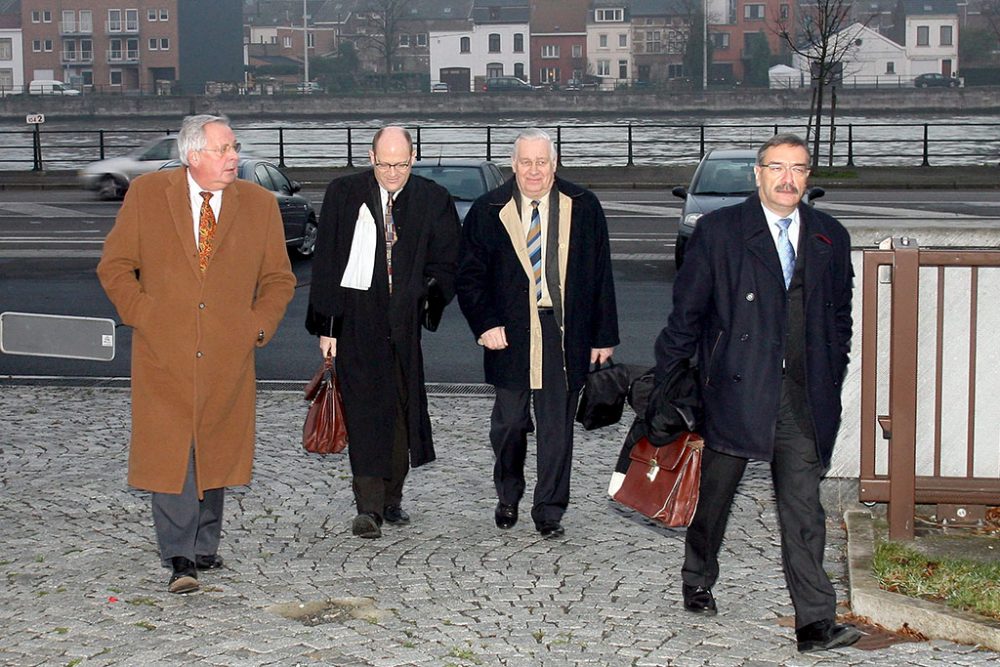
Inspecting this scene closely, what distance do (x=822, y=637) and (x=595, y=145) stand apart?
5120cm

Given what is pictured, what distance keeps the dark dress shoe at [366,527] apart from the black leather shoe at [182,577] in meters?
0.85

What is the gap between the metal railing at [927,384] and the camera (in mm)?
5566

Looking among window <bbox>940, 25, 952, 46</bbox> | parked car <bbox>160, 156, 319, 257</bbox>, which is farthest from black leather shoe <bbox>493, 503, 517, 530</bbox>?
window <bbox>940, 25, 952, 46</bbox>

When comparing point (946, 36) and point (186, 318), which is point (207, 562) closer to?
point (186, 318)

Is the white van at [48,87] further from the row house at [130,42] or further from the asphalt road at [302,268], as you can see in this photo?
the asphalt road at [302,268]

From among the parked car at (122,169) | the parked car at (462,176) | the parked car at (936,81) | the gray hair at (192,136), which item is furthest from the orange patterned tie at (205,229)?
the parked car at (936,81)

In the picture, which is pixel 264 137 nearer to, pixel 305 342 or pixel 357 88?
pixel 357 88

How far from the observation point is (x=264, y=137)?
72062 mm

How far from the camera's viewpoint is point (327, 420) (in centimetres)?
630

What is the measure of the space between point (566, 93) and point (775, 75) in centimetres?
1665

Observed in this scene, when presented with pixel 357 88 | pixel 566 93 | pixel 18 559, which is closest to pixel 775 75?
pixel 566 93

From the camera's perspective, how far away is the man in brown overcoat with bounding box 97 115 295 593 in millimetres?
5406

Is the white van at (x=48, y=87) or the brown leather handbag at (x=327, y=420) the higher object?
the white van at (x=48, y=87)

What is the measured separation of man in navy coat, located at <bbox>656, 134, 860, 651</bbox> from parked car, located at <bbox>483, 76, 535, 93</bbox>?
100m
